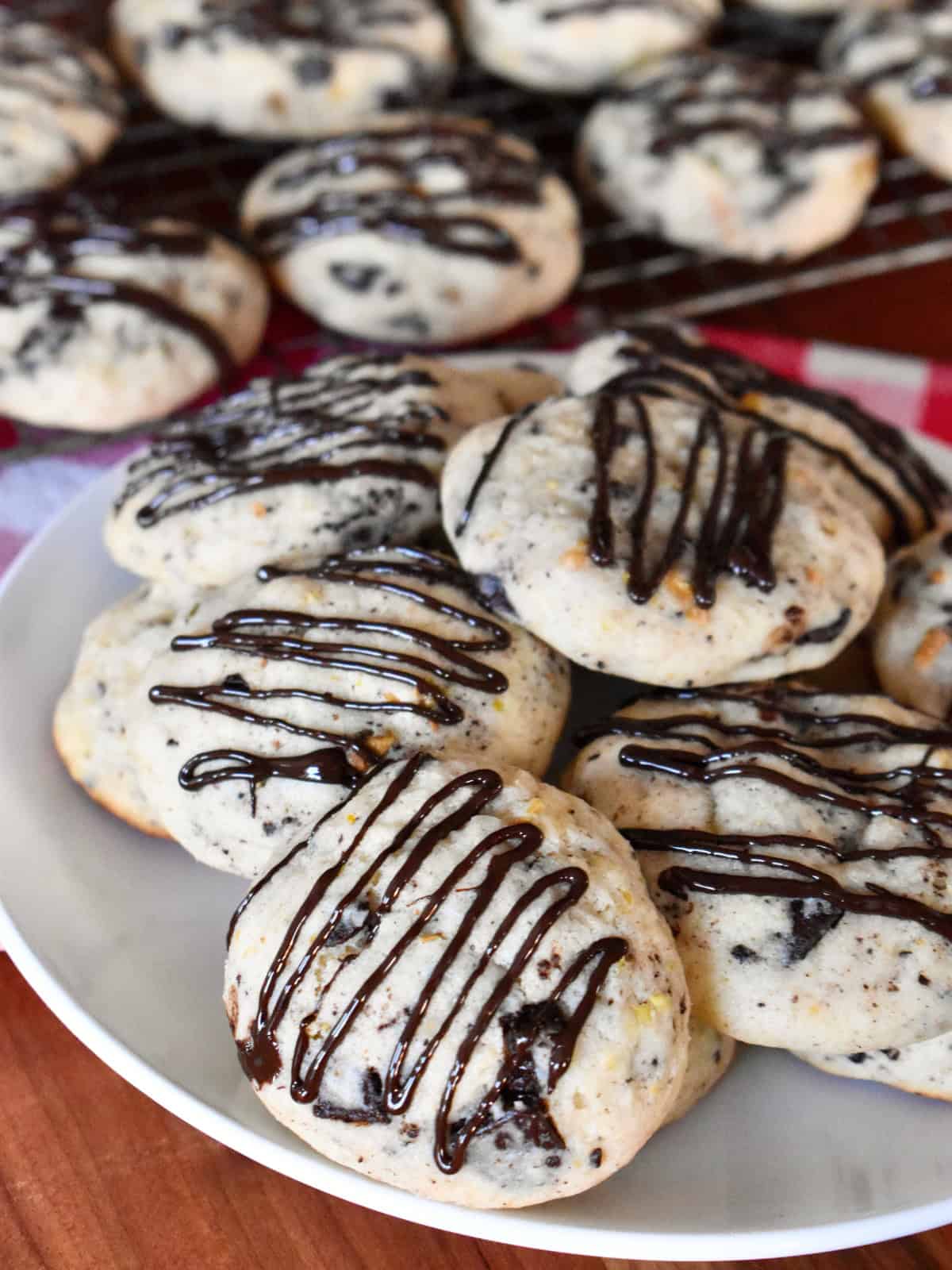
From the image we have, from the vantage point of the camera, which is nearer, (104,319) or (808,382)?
(104,319)

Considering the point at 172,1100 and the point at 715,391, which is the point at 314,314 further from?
the point at 172,1100

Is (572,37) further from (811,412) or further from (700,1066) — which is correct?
(700,1066)

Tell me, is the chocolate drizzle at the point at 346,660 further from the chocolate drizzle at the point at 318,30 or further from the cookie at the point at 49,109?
the chocolate drizzle at the point at 318,30

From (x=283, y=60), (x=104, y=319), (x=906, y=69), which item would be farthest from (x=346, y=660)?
(x=906, y=69)

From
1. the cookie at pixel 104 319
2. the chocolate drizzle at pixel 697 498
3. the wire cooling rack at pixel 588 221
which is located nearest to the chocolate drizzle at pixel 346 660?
the chocolate drizzle at pixel 697 498

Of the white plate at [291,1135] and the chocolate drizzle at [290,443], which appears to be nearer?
the white plate at [291,1135]

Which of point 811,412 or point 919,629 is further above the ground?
point 811,412
